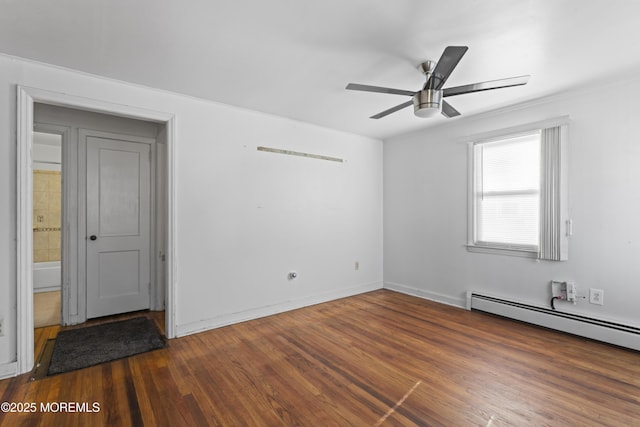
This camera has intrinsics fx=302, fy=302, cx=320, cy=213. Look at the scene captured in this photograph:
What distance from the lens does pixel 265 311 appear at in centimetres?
371

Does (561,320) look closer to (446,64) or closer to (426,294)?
(426,294)

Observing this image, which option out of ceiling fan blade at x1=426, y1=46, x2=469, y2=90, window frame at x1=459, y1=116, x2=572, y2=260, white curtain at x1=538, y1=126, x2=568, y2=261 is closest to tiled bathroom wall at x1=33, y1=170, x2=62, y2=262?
ceiling fan blade at x1=426, y1=46, x2=469, y2=90

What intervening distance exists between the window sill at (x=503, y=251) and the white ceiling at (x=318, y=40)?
5.60ft

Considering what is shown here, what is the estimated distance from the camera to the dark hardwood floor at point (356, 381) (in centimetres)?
185

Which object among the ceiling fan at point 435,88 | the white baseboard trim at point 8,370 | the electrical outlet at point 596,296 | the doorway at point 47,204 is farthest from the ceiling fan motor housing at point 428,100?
the doorway at point 47,204

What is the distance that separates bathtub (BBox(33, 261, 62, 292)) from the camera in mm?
4781

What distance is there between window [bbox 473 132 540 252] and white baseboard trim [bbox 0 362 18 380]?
4.68m

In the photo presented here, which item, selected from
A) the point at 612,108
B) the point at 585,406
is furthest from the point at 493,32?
the point at 585,406

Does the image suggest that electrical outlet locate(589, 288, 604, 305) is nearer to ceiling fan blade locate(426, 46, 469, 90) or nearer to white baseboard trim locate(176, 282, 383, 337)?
ceiling fan blade locate(426, 46, 469, 90)

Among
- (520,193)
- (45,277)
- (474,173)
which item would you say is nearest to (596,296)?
(520,193)

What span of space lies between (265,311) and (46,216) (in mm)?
4806

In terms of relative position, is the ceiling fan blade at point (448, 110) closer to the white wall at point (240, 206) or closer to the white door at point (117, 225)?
the white wall at point (240, 206)

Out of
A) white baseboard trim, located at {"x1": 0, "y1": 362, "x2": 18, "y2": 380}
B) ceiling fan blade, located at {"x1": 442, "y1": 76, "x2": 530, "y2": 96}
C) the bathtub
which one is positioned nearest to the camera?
ceiling fan blade, located at {"x1": 442, "y1": 76, "x2": 530, "y2": 96}

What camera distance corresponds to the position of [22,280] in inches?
92.8
